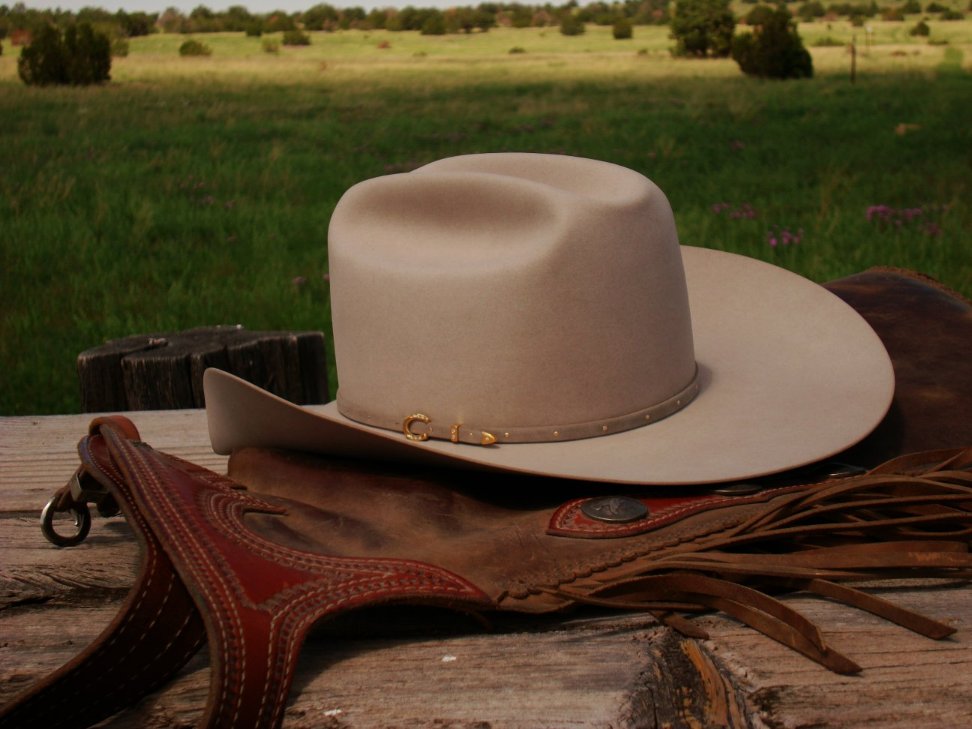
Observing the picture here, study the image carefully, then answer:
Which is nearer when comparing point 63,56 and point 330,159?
point 63,56

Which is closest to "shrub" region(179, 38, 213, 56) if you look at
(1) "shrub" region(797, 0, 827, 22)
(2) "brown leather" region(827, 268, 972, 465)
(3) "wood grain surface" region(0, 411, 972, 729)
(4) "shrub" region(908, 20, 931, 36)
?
(2) "brown leather" region(827, 268, 972, 465)

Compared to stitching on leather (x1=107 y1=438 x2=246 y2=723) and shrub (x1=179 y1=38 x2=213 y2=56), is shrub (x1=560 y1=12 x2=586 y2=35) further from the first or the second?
stitching on leather (x1=107 y1=438 x2=246 y2=723)

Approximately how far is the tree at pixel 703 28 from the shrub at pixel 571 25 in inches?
57.5

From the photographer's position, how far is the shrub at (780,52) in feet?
40.9

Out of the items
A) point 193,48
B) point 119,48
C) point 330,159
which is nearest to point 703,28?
point 330,159

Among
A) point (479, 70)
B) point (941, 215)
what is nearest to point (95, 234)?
point (941, 215)

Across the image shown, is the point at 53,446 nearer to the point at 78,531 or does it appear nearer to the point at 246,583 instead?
the point at 78,531

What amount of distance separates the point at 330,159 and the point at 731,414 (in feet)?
21.0

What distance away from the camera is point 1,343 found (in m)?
4.42

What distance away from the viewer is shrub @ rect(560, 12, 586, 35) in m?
14.8

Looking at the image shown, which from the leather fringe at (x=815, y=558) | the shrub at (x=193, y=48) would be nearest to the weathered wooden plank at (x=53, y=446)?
the leather fringe at (x=815, y=558)

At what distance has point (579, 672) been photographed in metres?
1.24

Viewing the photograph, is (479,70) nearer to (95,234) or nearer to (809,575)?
(95,234)

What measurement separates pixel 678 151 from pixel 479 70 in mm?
5125
